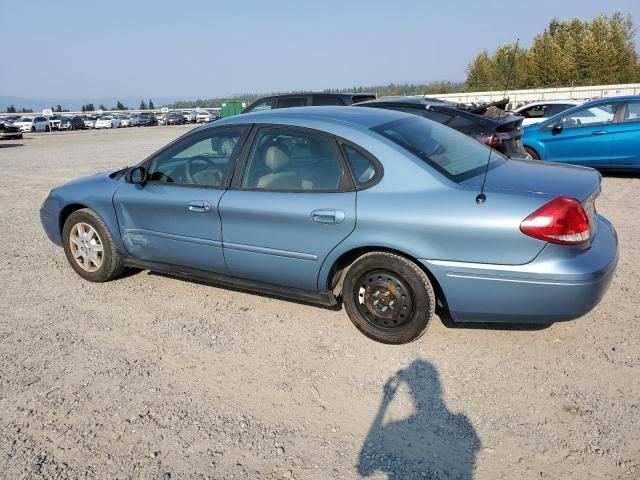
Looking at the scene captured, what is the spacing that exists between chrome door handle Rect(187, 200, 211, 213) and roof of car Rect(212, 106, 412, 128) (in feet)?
2.24

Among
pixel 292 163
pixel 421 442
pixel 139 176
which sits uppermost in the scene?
pixel 292 163

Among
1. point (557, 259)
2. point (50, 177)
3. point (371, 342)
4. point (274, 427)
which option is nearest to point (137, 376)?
→ point (274, 427)

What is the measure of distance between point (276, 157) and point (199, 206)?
0.73 meters

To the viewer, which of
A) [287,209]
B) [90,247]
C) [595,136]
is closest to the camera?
[287,209]

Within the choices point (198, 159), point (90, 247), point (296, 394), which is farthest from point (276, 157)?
point (90, 247)

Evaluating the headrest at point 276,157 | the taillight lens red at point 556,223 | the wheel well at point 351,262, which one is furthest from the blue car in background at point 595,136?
the headrest at point 276,157

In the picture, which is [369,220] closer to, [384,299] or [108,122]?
[384,299]

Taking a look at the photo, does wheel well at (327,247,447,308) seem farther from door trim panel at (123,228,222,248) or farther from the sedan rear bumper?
door trim panel at (123,228,222,248)

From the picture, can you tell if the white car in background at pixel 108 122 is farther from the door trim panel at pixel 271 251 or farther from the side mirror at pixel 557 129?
the door trim panel at pixel 271 251

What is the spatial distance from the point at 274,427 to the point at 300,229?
1409 millimetres

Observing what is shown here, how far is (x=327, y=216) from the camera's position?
3.70m

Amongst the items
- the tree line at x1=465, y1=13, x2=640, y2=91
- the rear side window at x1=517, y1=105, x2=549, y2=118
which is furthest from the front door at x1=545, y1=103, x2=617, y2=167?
the tree line at x1=465, y1=13, x2=640, y2=91

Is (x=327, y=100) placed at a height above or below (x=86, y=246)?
above

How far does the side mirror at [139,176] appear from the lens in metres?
4.64
